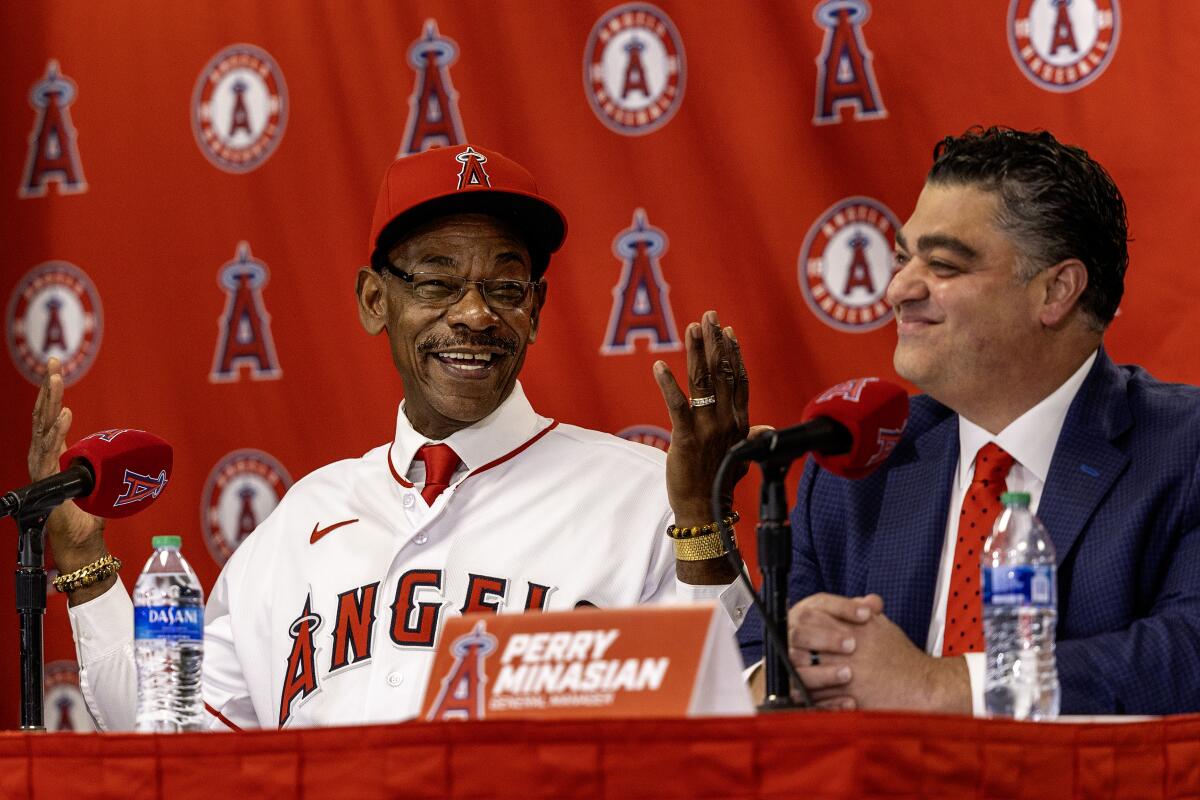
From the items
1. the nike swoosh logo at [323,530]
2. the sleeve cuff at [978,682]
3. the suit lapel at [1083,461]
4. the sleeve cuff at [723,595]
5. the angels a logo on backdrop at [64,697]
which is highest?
the suit lapel at [1083,461]

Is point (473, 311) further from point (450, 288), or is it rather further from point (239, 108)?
point (239, 108)

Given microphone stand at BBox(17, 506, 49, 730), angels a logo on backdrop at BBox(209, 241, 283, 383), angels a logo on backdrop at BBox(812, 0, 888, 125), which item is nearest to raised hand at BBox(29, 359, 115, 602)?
→ microphone stand at BBox(17, 506, 49, 730)

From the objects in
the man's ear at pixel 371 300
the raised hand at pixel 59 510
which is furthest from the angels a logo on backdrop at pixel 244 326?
the raised hand at pixel 59 510

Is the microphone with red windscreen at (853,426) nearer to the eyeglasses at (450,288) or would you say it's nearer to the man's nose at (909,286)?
the man's nose at (909,286)

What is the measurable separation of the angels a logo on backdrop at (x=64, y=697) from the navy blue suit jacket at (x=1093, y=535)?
1.77m

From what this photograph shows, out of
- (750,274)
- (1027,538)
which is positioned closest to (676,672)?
(1027,538)

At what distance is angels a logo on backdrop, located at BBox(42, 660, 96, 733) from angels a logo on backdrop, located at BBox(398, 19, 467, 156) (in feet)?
4.15

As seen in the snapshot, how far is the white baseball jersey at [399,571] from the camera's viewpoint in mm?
2299

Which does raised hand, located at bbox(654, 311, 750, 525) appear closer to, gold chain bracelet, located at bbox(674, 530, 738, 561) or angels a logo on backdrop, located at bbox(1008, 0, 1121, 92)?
gold chain bracelet, located at bbox(674, 530, 738, 561)

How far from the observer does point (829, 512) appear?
2.11 metres

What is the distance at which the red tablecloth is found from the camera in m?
1.26

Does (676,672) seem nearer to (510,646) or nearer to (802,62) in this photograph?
(510,646)

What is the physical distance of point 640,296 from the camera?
9.64 ft

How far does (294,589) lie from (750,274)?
99cm
